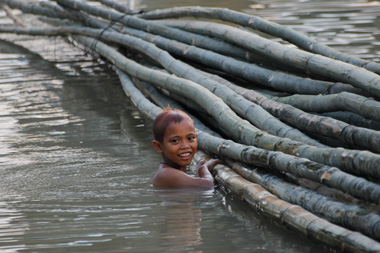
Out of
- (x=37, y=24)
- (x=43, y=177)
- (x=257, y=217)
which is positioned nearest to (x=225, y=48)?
(x=43, y=177)

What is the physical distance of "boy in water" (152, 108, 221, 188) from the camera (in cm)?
429

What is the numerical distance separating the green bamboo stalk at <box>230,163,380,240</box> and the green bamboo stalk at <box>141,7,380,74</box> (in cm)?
139

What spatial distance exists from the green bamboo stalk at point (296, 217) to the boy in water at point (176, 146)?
0.67 ft

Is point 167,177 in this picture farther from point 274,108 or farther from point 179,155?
point 274,108

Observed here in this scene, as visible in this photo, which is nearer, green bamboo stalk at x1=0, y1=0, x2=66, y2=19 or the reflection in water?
the reflection in water

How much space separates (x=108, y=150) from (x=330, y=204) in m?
2.50

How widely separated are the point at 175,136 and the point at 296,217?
1206 mm

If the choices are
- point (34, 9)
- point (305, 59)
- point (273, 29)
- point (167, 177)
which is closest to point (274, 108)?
point (305, 59)

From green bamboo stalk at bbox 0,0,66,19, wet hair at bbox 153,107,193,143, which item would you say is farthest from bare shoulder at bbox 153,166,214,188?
green bamboo stalk at bbox 0,0,66,19

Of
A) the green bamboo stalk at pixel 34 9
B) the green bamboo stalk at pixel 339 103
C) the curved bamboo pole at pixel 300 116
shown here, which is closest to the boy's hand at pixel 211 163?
the curved bamboo pole at pixel 300 116

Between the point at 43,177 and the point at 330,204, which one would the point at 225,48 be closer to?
the point at 43,177

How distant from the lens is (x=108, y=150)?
5387mm

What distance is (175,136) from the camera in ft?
14.1

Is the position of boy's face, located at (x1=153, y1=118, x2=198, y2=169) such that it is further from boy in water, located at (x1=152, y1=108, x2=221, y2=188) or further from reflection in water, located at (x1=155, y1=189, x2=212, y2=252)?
reflection in water, located at (x1=155, y1=189, x2=212, y2=252)
